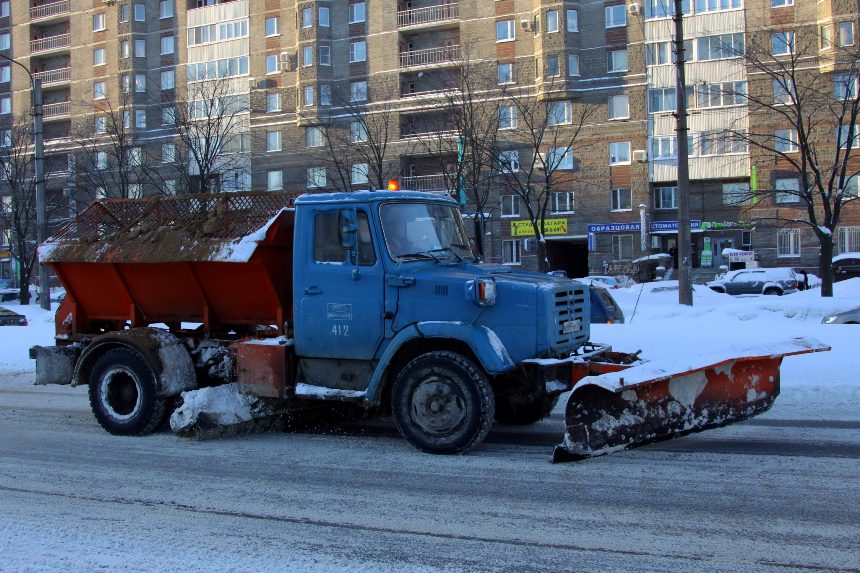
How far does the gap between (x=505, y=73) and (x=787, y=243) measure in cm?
1959

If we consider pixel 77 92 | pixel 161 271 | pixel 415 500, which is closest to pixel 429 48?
pixel 77 92

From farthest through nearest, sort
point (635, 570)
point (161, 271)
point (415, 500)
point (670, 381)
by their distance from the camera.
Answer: point (161, 271) < point (670, 381) < point (415, 500) < point (635, 570)

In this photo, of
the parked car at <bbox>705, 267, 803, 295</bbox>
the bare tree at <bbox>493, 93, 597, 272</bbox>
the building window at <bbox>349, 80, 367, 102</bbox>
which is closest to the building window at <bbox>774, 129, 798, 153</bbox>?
the parked car at <bbox>705, 267, 803, 295</bbox>

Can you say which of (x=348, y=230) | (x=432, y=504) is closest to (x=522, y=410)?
(x=348, y=230)

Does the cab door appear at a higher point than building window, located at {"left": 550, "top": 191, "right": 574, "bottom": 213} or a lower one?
lower

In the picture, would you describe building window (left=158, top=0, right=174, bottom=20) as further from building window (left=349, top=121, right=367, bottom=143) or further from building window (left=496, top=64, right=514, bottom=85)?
building window (left=496, top=64, right=514, bottom=85)

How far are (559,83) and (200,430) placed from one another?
42.5m

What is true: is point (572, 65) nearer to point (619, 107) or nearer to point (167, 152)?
point (619, 107)

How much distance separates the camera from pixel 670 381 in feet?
22.9

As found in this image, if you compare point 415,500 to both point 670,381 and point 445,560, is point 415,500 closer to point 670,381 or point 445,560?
point 445,560

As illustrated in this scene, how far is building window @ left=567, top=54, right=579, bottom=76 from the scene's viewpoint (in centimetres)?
4825

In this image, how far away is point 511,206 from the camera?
52.8m

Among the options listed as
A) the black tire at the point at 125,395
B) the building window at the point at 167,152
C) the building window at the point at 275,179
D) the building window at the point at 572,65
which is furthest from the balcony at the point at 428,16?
the black tire at the point at 125,395

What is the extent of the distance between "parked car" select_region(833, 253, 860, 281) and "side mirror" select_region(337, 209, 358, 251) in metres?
40.5
